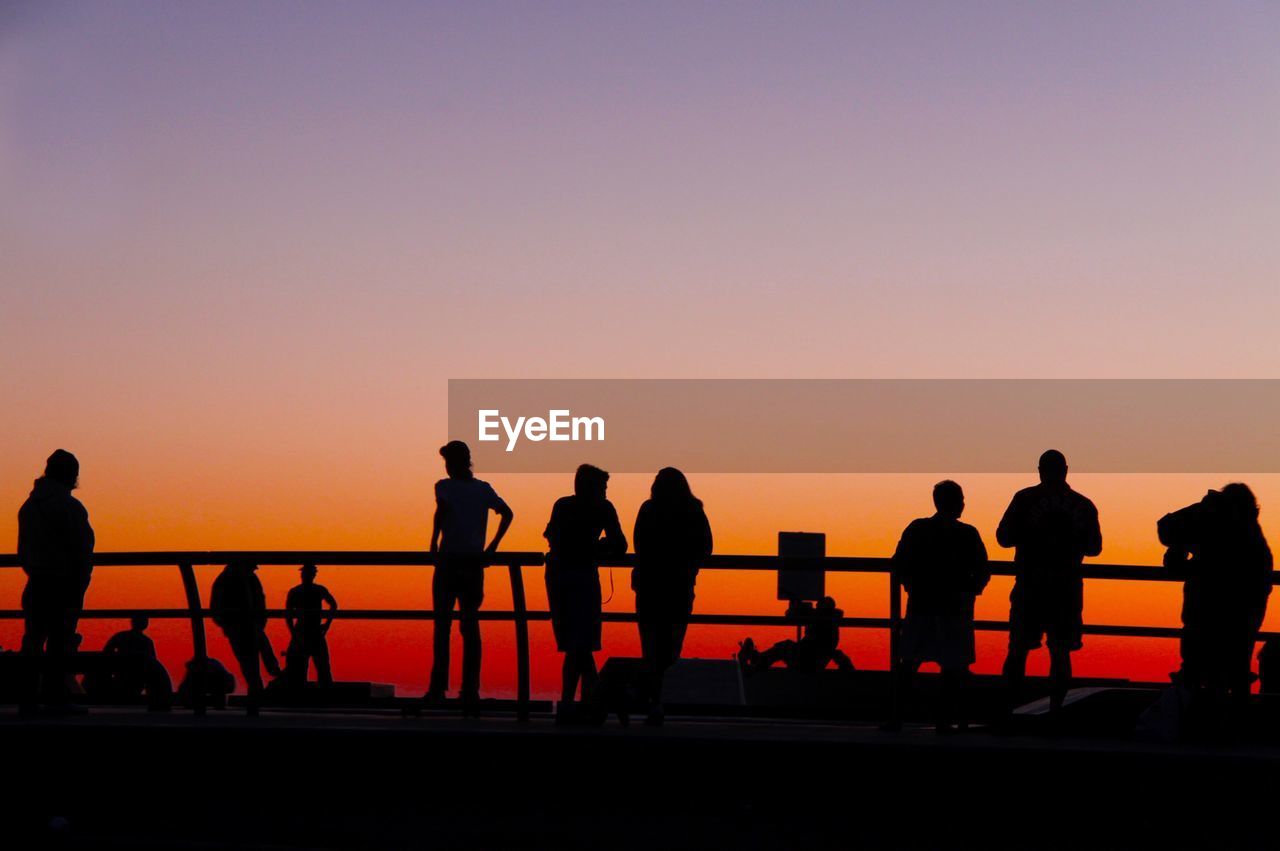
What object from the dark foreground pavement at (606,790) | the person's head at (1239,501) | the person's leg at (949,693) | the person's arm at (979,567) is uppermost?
the person's head at (1239,501)

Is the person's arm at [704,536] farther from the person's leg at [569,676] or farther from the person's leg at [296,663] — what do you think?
the person's leg at [296,663]

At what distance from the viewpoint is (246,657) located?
13.5 meters

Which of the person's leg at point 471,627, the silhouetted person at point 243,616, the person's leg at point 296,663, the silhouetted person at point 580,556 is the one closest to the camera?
the silhouetted person at point 580,556

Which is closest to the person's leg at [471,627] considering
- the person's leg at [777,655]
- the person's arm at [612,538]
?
the person's arm at [612,538]

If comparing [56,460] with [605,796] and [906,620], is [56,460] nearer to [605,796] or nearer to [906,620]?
[605,796]

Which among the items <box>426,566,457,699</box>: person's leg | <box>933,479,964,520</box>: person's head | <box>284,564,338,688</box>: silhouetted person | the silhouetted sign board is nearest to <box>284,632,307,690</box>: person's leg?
<box>284,564,338,688</box>: silhouetted person

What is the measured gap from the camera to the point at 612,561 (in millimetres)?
12805

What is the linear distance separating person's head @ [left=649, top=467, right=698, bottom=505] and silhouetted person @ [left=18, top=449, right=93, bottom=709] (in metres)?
4.27

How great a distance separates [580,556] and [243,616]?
108 inches

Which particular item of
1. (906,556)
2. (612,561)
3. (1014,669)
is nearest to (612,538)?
(612,561)

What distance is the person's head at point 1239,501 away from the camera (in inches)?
471

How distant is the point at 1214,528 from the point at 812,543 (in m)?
17.0

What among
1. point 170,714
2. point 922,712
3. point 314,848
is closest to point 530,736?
point 314,848

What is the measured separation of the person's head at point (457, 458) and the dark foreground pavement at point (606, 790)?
218 cm
